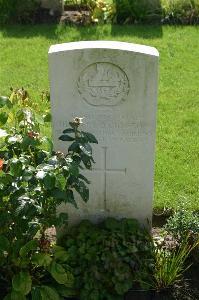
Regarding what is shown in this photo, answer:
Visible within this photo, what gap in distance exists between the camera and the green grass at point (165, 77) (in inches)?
221

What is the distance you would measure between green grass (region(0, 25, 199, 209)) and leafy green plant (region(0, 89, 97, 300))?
147cm

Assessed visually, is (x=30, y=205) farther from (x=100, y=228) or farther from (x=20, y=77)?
(x=20, y=77)

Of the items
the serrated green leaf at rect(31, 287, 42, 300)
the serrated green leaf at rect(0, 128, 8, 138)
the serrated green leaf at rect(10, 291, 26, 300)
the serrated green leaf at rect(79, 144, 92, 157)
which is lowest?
the serrated green leaf at rect(10, 291, 26, 300)

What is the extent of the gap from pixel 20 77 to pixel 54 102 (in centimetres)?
364

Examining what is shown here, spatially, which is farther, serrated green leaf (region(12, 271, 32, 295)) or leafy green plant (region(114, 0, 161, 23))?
leafy green plant (region(114, 0, 161, 23))

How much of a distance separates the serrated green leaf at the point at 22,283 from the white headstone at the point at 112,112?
0.74 m

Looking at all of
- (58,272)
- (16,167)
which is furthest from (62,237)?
(16,167)

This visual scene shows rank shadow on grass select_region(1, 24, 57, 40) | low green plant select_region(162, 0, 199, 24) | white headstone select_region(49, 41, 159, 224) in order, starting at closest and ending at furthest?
white headstone select_region(49, 41, 159, 224) → shadow on grass select_region(1, 24, 57, 40) → low green plant select_region(162, 0, 199, 24)

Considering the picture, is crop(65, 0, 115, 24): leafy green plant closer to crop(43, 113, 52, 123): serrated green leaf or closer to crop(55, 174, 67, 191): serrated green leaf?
crop(43, 113, 52, 123): serrated green leaf

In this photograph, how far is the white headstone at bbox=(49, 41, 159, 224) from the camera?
4039mm

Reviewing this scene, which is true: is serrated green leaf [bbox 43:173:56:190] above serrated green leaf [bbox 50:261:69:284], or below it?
above

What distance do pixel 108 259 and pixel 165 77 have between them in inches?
158

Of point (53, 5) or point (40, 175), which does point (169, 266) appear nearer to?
point (40, 175)

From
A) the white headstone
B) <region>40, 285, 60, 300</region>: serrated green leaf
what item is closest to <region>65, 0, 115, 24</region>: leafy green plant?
the white headstone
